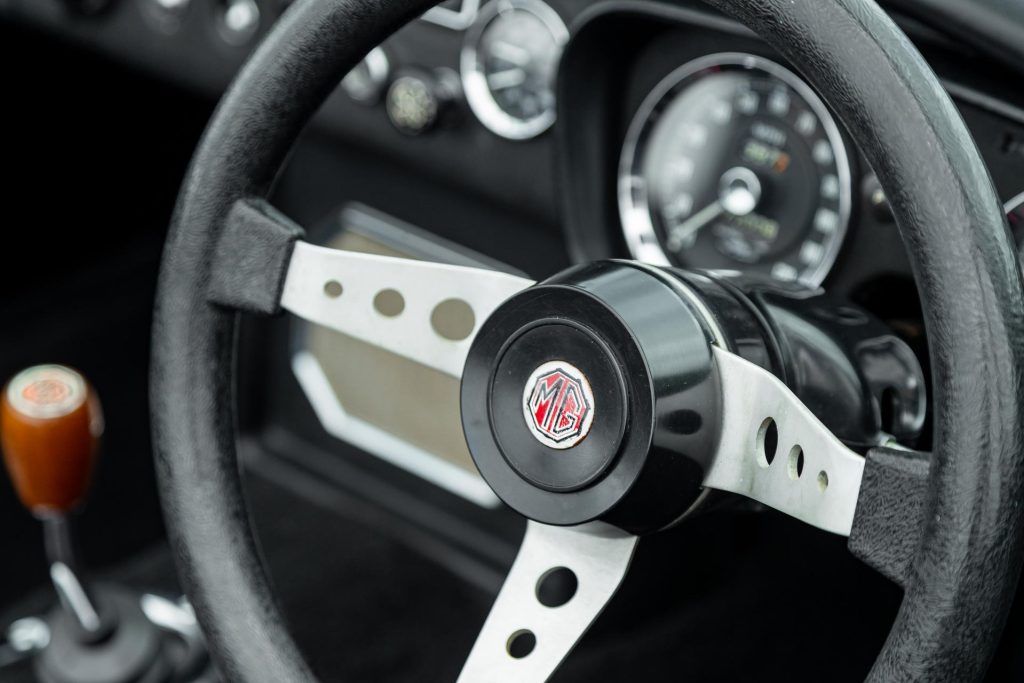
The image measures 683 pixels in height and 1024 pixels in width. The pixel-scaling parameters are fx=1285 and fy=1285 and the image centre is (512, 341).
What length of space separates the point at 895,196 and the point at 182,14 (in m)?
1.07

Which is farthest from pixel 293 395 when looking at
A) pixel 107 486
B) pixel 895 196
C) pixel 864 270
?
pixel 895 196

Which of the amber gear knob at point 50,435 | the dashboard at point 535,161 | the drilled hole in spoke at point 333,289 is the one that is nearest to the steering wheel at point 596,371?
the drilled hole in spoke at point 333,289

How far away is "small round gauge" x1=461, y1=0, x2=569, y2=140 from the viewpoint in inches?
45.8

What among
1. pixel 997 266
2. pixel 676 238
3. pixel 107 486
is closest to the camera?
pixel 997 266

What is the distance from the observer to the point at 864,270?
1.06 metres

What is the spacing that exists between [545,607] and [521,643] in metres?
0.03

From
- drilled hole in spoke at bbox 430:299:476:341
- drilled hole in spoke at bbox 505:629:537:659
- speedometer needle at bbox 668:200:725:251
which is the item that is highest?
speedometer needle at bbox 668:200:725:251

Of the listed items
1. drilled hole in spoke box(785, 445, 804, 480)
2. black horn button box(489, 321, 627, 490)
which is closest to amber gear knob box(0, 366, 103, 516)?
black horn button box(489, 321, 627, 490)

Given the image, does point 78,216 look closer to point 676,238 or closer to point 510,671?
point 676,238

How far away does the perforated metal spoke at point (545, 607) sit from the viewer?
0.77 m

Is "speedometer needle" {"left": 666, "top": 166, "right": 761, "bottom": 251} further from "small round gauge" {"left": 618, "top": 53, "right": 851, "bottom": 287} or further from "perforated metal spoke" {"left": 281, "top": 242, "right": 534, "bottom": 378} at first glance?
"perforated metal spoke" {"left": 281, "top": 242, "right": 534, "bottom": 378}

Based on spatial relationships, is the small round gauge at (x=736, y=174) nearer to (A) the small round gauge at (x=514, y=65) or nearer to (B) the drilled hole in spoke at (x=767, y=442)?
(A) the small round gauge at (x=514, y=65)

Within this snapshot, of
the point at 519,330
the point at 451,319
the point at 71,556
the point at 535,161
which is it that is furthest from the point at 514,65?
the point at 71,556

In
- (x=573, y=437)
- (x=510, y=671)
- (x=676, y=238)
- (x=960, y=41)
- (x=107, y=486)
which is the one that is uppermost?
(x=960, y=41)
